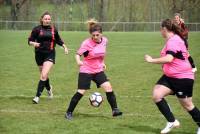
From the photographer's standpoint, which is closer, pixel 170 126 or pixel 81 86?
pixel 170 126

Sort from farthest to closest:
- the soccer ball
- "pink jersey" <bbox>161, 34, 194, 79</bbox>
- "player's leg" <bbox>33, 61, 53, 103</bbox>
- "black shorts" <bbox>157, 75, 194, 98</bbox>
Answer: "player's leg" <bbox>33, 61, 53, 103</bbox> → the soccer ball → "black shorts" <bbox>157, 75, 194, 98</bbox> → "pink jersey" <bbox>161, 34, 194, 79</bbox>

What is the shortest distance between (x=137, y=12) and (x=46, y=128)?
60.5 metres

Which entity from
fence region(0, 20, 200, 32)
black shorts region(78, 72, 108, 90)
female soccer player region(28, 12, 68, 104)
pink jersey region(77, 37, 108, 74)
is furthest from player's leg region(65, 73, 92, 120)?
fence region(0, 20, 200, 32)

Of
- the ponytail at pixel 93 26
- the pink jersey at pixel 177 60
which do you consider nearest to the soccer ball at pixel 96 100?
the ponytail at pixel 93 26

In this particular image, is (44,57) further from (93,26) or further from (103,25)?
(103,25)

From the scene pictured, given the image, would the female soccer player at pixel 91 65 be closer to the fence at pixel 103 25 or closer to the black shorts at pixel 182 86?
the black shorts at pixel 182 86

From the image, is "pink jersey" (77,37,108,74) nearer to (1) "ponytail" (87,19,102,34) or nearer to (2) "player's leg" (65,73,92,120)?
(2) "player's leg" (65,73,92,120)

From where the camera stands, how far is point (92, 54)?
9.66m

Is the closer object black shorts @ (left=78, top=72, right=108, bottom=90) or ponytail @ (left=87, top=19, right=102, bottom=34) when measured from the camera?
ponytail @ (left=87, top=19, right=102, bottom=34)

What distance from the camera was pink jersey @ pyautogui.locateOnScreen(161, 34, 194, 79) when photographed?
798 centimetres

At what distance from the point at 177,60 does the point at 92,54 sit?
83.2 inches

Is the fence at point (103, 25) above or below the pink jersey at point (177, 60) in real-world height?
below

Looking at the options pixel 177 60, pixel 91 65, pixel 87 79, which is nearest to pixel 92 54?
pixel 91 65

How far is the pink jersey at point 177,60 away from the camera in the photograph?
7977mm
